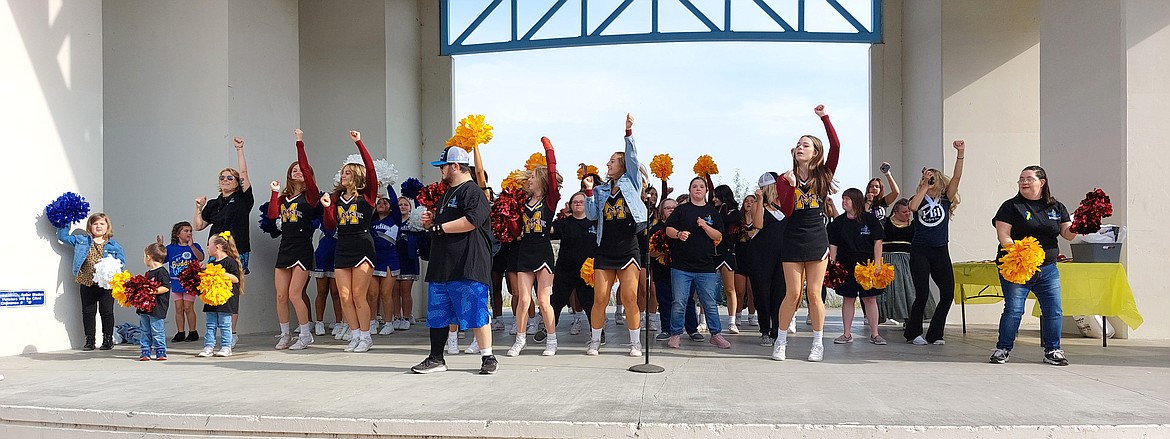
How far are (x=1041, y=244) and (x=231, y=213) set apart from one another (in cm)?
746

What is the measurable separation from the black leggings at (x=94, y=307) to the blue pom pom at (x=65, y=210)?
641 millimetres

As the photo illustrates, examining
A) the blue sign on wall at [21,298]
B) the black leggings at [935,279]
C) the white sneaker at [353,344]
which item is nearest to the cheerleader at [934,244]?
the black leggings at [935,279]

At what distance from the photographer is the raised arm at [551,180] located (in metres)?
7.69

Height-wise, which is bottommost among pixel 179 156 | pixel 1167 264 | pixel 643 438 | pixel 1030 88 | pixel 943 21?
pixel 643 438

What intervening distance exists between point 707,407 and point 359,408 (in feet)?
6.23

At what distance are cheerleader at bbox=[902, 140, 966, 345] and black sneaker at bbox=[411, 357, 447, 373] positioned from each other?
4747 mm

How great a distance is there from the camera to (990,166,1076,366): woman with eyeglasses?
7.44 m

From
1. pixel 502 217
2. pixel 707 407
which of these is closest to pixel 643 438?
pixel 707 407

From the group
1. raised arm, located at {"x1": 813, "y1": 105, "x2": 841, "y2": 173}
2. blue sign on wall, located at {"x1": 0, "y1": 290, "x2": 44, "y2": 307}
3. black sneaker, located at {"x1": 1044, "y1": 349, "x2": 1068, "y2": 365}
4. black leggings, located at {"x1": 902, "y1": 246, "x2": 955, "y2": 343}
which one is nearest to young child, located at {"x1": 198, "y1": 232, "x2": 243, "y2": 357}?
blue sign on wall, located at {"x1": 0, "y1": 290, "x2": 44, "y2": 307}

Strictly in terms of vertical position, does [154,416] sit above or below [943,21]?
below

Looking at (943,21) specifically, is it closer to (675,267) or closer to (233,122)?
A: (675,267)

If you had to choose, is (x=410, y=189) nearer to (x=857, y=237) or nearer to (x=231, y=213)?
(x=231, y=213)

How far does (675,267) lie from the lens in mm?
8734

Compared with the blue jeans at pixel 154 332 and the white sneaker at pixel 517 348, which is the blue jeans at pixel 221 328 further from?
the white sneaker at pixel 517 348
